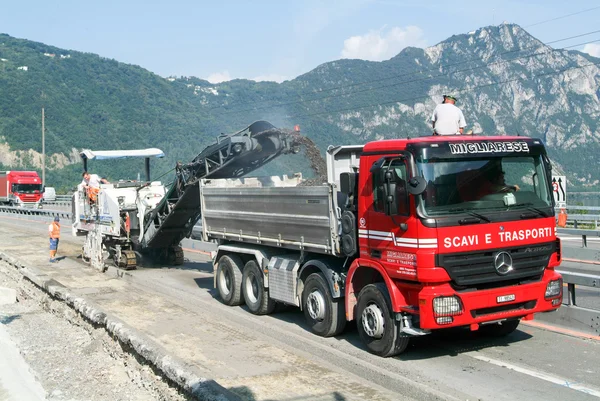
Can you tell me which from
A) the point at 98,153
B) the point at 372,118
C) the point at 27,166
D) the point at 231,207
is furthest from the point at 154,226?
the point at 27,166

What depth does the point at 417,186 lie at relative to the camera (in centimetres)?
722

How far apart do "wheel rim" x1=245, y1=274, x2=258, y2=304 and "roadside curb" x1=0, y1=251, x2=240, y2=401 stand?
2409 mm

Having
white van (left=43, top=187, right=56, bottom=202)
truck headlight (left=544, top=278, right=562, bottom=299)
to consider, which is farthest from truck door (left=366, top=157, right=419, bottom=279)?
white van (left=43, top=187, right=56, bottom=202)

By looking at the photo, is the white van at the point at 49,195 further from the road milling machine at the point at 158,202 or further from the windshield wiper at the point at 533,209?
the windshield wiper at the point at 533,209

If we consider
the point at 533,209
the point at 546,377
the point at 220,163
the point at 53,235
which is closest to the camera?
the point at 546,377

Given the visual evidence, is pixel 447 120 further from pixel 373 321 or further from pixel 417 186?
pixel 373 321

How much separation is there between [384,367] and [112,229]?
11.2 m

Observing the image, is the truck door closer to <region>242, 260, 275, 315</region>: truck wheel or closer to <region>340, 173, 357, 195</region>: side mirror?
<region>340, 173, 357, 195</region>: side mirror

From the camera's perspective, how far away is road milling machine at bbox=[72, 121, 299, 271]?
1248 cm

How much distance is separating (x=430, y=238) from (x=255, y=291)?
465 centimetres

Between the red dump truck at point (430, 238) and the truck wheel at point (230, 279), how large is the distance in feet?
8.37

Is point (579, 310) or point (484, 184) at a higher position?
point (484, 184)

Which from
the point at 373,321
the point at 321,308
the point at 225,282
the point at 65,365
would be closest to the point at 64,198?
the point at 225,282

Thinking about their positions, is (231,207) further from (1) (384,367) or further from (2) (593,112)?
(2) (593,112)
